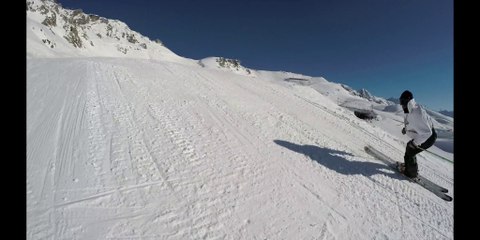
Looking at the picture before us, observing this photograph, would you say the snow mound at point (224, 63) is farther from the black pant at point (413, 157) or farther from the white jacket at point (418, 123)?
the black pant at point (413, 157)

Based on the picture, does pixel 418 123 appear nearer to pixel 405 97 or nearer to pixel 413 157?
pixel 405 97

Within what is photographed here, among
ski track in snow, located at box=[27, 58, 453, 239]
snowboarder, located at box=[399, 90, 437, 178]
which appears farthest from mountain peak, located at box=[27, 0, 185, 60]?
snowboarder, located at box=[399, 90, 437, 178]

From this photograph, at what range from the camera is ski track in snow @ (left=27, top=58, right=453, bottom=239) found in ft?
13.3

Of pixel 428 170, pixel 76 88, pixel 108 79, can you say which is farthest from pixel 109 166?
pixel 428 170

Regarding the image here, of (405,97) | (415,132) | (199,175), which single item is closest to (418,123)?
(415,132)

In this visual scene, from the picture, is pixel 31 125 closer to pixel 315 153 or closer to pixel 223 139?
pixel 223 139

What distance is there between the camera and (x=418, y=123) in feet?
23.5

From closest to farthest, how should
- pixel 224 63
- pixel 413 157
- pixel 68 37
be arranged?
1. pixel 413 157
2. pixel 68 37
3. pixel 224 63

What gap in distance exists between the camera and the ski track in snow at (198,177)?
4.05 m

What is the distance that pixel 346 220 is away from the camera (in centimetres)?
478

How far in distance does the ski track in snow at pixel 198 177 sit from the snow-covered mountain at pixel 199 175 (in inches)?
0.9

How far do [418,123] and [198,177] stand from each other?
560 centimetres

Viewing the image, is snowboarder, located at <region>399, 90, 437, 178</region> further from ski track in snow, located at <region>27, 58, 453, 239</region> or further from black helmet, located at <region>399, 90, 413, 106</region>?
ski track in snow, located at <region>27, 58, 453, 239</region>

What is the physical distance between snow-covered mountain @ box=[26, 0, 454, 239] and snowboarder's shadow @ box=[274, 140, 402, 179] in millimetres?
56
